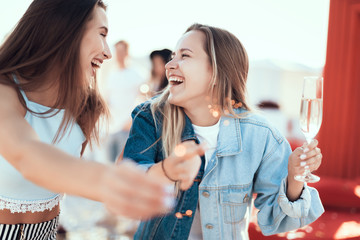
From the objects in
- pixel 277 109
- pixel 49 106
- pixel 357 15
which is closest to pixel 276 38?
pixel 277 109

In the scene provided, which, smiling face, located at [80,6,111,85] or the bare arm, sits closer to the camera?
the bare arm

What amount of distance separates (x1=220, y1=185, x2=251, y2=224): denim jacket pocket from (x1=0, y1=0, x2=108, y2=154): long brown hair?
2.64ft

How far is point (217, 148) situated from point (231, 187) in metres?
0.20

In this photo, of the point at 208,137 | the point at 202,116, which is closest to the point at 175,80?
the point at 202,116

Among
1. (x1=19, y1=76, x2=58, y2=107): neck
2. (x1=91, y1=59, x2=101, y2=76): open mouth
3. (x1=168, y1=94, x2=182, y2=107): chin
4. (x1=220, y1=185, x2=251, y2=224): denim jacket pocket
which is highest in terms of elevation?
(x1=91, y1=59, x2=101, y2=76): open mouth

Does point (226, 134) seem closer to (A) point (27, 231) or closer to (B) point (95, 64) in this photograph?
(B) point (95, 64)

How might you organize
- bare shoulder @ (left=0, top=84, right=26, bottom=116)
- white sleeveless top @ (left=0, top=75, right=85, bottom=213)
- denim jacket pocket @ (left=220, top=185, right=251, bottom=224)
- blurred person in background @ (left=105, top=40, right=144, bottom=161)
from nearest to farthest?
bare shoulder @ (left=0, top=84, right=26, bottom=116), white sleeveless top @ (left=0, top=75, right=85, bottom=213), denim jacket pocket @ (left=220, top=185, right=251, bottom=224), blurred person in background @ (left=105, top=40, right=144, bottom=161)

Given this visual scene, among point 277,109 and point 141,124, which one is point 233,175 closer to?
point 141,124

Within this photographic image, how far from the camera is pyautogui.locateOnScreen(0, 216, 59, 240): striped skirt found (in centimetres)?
132

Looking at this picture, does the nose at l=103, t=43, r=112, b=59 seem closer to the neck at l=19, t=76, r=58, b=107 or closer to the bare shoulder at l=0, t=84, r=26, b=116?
the neck at l=19, t=76, r=58, b=107

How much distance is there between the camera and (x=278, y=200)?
160 cm

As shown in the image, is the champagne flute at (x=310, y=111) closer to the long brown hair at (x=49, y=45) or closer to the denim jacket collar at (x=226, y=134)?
the denim jacket collar at (x=226, y=134)

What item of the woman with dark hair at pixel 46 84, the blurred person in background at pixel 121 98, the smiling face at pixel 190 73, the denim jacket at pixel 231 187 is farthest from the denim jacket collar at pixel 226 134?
the blurred person in background at pixel 121 98

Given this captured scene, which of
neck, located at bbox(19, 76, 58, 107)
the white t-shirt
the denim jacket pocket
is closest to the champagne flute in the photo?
the denim jacket pocket
